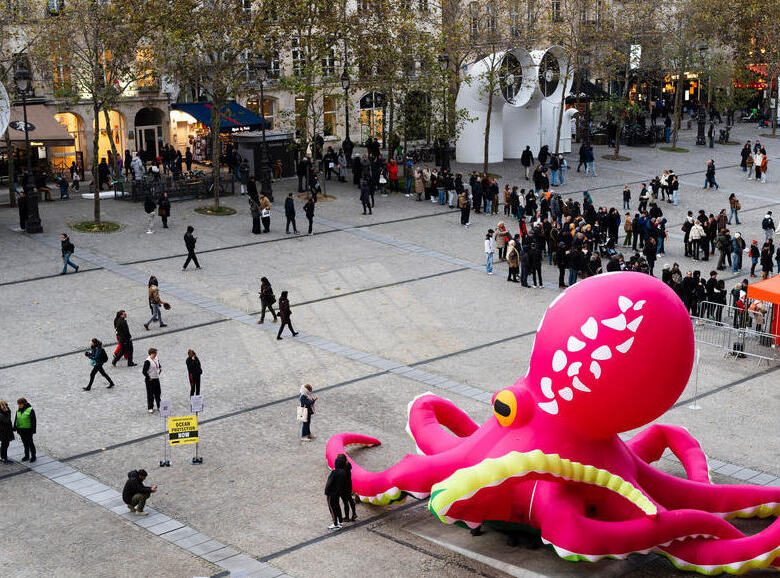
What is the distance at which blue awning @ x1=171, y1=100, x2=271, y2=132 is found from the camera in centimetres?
5145

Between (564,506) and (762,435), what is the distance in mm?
7671

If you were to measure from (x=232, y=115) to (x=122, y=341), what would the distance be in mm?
27026

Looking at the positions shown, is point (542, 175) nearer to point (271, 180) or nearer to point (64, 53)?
point (271, 180)

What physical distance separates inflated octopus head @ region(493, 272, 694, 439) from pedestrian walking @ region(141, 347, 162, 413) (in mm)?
9390

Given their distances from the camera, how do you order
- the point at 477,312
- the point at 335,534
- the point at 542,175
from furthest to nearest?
the point at 542,175
the point at 477,312
the point at 335,534

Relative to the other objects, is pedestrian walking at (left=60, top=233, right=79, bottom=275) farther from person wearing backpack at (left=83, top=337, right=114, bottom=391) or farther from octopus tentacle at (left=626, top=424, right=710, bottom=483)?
octopus tentacle at (left=626, top=424, right=710, bottom=483)

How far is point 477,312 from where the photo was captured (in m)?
30.1

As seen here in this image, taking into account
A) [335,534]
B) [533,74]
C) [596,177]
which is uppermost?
[533,74]

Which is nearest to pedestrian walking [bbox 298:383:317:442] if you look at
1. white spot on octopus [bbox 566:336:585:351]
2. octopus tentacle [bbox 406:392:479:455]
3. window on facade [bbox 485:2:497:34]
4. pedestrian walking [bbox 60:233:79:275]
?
octopus tentacle [bbox 406:392:479:455]

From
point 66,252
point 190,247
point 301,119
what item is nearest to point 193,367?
point 190,247

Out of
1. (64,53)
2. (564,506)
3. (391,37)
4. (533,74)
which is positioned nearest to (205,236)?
(64,53)

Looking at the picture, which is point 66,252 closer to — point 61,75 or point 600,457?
point 61,75

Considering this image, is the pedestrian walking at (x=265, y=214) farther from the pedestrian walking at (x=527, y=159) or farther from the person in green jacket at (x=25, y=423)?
the person in green jacket at (x=25, y=423)

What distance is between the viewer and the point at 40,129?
45688 mm
